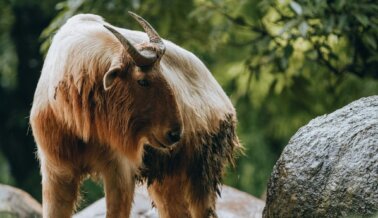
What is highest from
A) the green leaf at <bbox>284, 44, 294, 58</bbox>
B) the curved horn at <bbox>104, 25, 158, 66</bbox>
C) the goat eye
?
the curved horn at <bbox>104, 25, 158, 66</bbox>

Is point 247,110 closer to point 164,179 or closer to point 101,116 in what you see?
point 164,179

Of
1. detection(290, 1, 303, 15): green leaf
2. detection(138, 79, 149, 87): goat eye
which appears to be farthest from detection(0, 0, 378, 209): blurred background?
detection(138, 79, 149, 87): goat eye

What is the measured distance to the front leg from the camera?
271 inches

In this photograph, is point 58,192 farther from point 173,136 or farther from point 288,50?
point 288,50

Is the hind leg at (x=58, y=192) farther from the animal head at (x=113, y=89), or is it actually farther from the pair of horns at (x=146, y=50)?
the pair of horns at (x=146, y=50)

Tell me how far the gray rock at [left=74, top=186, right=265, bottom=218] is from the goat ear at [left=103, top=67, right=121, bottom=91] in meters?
2.47

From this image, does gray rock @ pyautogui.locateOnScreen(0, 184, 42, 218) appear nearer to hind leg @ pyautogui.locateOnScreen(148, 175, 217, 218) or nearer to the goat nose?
hind leg @ pyautogui.locateOnScreen(148, 175, 217, 218)

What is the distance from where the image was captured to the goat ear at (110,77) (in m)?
6.39

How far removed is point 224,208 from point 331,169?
2.67 m

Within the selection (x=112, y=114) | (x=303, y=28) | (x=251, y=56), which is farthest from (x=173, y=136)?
(x=251, y=56)

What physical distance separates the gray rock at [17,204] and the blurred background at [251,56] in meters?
0.64

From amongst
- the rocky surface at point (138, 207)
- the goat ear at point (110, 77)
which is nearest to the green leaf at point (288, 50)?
the rocky surface at point (138, 207)

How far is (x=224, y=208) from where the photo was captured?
886cm

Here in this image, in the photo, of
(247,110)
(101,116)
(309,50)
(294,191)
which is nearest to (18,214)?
(101,116)
